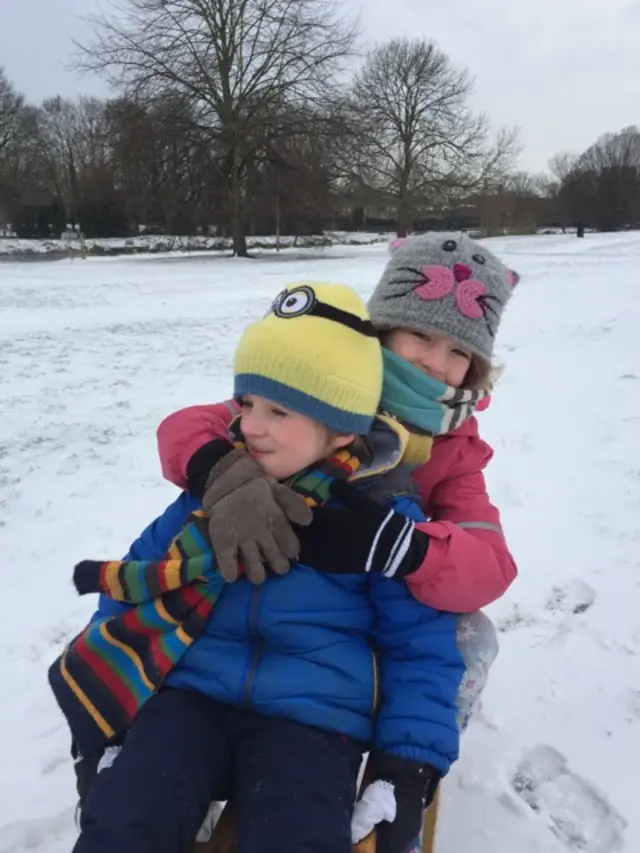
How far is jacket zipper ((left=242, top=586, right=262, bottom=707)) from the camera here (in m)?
1.60

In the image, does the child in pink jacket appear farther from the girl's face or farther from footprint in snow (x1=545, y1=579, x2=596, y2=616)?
footprint in snow (x1=545, y1=579, x2=596, y2=616)

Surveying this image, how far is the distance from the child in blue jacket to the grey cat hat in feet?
0.88

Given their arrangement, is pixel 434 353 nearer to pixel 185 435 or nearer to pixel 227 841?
pixel 185 435

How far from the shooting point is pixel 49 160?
150 feet

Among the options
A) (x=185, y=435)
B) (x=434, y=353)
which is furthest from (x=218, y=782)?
(x=434, y=353)

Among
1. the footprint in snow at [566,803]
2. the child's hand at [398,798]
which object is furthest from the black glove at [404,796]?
the footprint in snow at [566,803]

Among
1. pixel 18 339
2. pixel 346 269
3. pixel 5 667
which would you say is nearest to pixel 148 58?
pixel 346 269

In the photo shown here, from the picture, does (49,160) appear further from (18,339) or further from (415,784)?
(415,784)

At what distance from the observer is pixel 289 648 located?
5.36 feet

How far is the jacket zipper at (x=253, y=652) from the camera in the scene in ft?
5.24

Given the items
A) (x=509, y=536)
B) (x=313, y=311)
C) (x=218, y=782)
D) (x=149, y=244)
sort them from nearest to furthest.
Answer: (x=218, y=782), (x=313, y=311), (x=509, y=536), (x=149, y=244)

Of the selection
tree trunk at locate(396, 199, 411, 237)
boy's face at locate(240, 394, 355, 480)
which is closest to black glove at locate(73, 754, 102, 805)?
boy's face at locate(240, 394, 355, 480)

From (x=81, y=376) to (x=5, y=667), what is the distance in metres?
4.17

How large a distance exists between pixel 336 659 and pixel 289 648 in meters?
0.11
